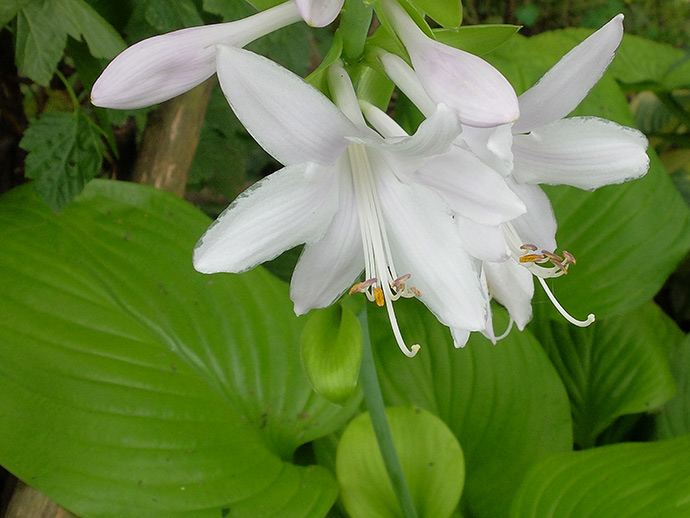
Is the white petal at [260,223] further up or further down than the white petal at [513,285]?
further up

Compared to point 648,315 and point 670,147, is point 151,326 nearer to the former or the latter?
point 648,315

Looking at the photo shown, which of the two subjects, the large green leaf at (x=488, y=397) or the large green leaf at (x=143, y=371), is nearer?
the large green leaf at (x=143, y=371)

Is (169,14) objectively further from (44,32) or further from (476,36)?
(476,36)

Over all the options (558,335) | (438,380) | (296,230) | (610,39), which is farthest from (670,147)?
(296,230)

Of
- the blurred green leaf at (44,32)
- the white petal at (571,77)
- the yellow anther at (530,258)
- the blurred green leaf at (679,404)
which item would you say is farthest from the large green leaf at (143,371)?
the blurred green leaf at (679,404)

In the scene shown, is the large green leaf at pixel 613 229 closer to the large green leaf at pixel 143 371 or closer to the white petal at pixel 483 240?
the large green leaf at pixel 143 371

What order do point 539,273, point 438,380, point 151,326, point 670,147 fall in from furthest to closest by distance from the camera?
point 670,147, point 438,380, point 151,326, point 539,273

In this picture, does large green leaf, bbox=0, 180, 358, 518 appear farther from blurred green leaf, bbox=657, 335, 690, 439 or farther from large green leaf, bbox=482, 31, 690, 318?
blurred green leaf, bbox=657, 335, 690, 439
